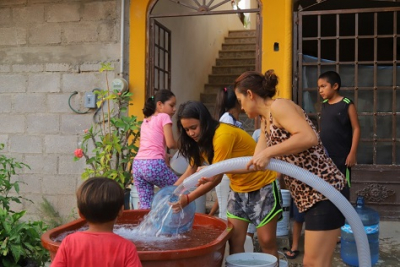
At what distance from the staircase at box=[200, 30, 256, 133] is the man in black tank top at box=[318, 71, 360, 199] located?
455cm

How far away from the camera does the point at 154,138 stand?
189 inches

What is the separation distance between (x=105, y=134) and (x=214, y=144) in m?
3.04

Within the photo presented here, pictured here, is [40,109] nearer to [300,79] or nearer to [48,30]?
[48,30]

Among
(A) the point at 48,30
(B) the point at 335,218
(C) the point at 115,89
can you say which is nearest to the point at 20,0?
(A) the point at 48,30

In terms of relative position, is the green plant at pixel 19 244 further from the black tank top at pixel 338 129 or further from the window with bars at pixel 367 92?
the window with bars at pixel 367 92

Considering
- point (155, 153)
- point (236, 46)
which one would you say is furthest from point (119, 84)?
point (236, 46)

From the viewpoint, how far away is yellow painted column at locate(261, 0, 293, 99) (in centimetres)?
582

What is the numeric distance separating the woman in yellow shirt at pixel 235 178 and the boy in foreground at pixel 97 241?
0.97 m

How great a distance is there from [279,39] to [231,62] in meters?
5.09

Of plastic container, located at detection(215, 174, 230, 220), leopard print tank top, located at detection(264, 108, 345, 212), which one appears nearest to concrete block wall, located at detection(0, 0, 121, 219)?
plastic container, located at detection(215, 174, 230, 220)

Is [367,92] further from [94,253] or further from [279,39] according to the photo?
[94,253]

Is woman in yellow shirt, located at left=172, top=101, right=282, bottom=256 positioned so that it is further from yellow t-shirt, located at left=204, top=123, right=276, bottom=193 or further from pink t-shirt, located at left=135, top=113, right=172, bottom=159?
pink t-shirt, located at left=135, top=113, right=172, bottom=159

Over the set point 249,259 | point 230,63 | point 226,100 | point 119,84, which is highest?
point 230,63

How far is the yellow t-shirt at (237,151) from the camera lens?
3197 mm
